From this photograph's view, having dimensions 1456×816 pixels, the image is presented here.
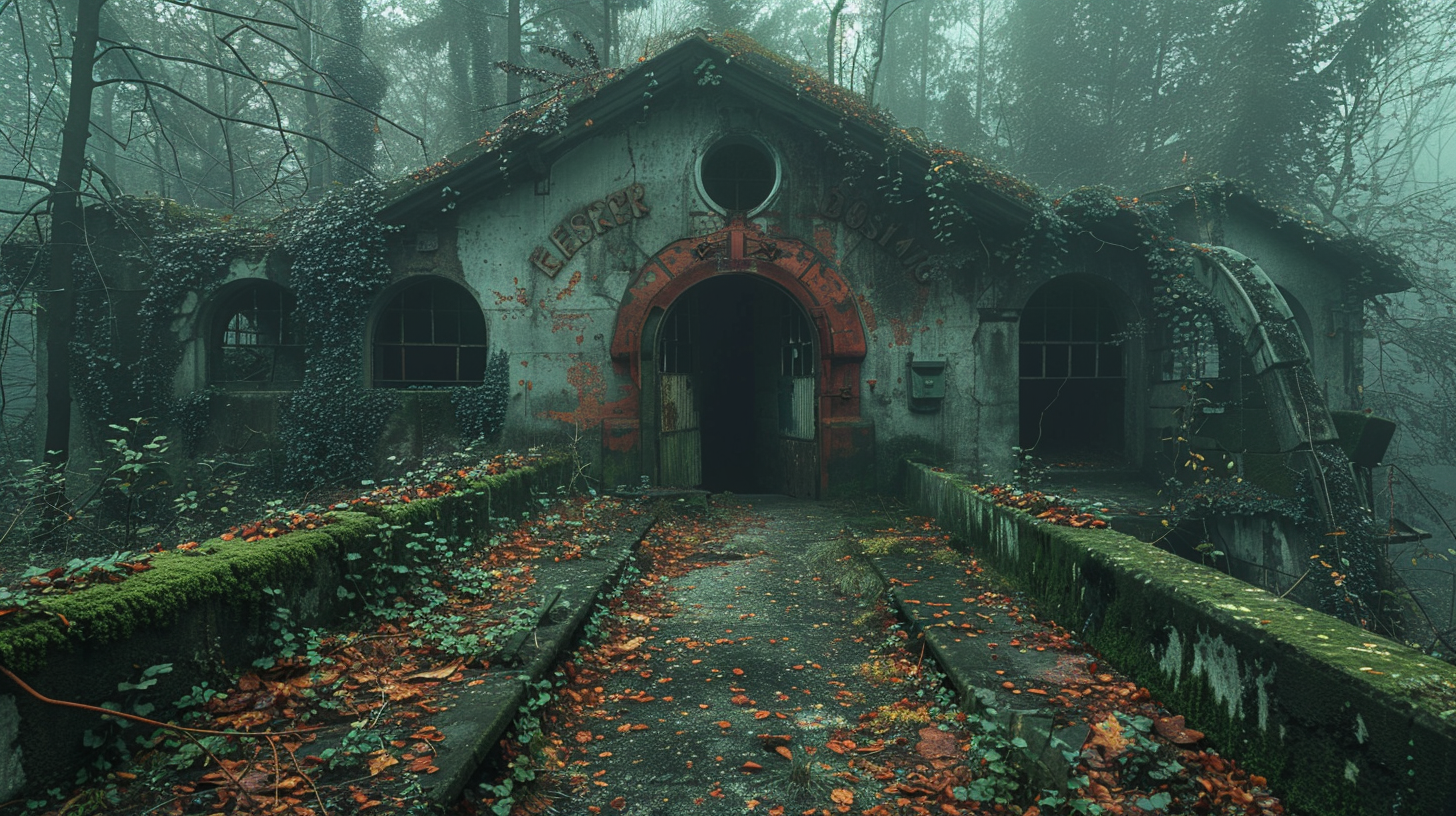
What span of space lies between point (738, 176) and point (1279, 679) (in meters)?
9.62

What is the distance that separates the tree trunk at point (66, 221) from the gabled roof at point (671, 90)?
10.7 feet

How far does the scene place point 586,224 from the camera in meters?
10.5

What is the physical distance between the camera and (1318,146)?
16.8m

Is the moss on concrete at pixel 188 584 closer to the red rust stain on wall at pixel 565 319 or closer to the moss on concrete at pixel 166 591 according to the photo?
the moss on concrete at pixel 166 591

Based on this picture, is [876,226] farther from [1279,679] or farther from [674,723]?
[1279,679]

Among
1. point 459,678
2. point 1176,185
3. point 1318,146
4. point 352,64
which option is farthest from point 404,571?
point 1318,146

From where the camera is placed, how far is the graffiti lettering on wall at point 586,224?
10.5 m

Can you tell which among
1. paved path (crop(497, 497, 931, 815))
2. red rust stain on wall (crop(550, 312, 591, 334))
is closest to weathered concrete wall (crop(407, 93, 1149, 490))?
red rust stain on wall (crop(550, 312, 591, 334))

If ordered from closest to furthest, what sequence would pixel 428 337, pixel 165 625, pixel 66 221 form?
pixel 165 625 → pixel 66 221 → pixel 428 337

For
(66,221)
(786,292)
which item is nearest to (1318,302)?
(786,292)

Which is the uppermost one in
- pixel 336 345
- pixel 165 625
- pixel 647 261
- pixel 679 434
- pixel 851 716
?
pixel 647 261

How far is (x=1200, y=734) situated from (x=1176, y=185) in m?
10.1

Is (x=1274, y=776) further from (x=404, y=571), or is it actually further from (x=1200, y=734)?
(x=404, y=571)

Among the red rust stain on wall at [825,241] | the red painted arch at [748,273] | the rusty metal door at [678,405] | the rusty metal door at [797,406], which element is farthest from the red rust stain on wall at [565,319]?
the red rust stain on wall at [825,241]
